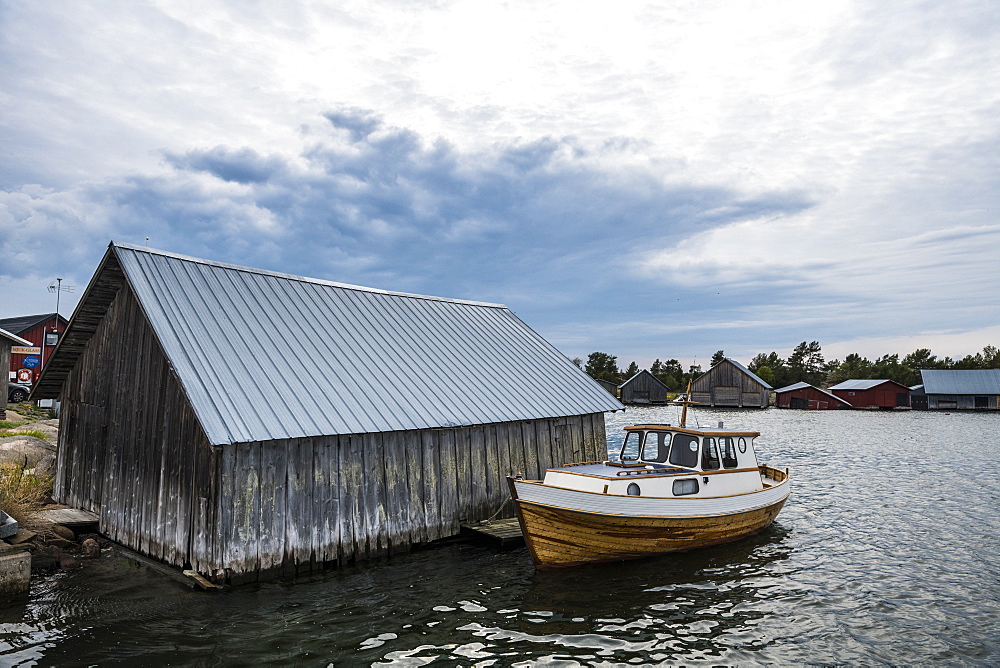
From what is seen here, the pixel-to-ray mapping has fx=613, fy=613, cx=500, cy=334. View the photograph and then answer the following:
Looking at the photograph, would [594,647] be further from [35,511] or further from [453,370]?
[35,511]

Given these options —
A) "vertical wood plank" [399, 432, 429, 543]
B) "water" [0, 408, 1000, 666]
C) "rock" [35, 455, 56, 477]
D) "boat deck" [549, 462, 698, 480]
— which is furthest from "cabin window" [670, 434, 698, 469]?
"rock" [35, 455, 56, 477]

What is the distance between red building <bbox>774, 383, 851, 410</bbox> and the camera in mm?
86938

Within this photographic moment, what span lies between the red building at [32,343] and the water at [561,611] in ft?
122

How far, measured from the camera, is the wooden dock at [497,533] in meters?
16.2

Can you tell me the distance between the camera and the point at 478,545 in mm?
16969

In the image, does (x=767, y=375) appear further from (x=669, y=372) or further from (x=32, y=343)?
(x=32, y=343)

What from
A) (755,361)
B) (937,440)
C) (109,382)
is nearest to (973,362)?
(755,361)

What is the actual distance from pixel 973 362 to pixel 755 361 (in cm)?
3590

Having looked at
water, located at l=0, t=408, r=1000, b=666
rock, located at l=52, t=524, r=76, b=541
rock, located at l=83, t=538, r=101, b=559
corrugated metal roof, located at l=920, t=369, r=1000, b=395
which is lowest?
water, located at l=0, t=408, r=1000, b=666

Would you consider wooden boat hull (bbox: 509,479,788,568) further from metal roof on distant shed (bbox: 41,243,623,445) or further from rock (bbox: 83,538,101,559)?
rock (bbox: 83,538,101,559)

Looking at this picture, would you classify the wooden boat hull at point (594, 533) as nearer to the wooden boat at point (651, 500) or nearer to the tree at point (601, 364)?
the wooden boat at point (651, 500)

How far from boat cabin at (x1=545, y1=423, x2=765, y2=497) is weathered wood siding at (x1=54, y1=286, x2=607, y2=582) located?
2.61m

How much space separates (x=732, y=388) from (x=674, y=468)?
3153 inches

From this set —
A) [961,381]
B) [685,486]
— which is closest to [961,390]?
[961,381]
